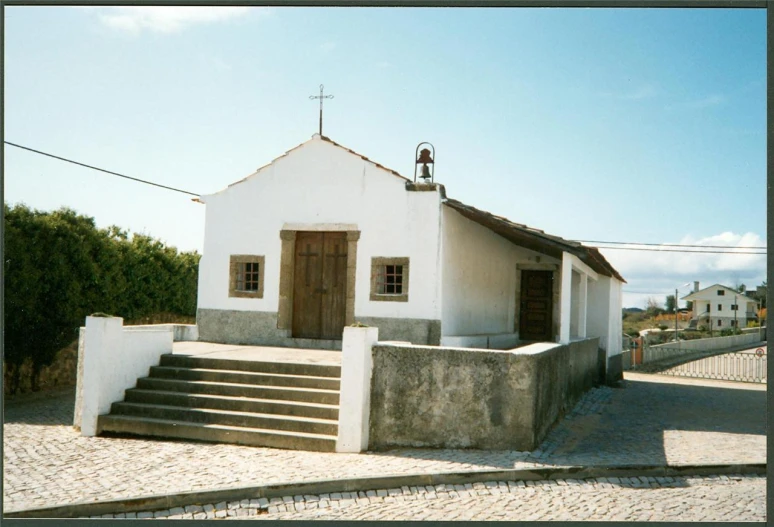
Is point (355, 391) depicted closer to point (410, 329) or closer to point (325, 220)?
point (410, 329)

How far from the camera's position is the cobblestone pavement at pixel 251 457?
20.3 ft

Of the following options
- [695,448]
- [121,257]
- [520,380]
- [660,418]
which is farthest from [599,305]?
[121,257]

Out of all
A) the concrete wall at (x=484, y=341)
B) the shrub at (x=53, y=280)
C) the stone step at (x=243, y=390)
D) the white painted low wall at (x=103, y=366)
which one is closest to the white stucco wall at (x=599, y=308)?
the concrete wall at (x=484, y=341)

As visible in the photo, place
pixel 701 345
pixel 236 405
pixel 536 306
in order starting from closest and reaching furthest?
1. pixel 236 405
2. pixel 536 306
3. pixel 701 345

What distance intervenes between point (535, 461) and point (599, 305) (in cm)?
1158

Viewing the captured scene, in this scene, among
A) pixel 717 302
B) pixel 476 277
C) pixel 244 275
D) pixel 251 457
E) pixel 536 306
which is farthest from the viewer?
pixel 717 302

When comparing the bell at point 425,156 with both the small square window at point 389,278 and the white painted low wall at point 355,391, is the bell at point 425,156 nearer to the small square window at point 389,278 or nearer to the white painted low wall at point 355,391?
the small square window at point 389,278

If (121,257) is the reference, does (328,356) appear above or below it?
below

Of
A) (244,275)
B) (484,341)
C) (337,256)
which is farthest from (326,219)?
(484,341)

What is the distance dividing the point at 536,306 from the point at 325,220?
6519 mm

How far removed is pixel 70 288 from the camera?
483 inches

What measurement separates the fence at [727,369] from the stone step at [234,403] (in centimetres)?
1639

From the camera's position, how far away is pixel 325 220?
38.4 feet

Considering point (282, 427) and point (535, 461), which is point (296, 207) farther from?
point (535, 461)
